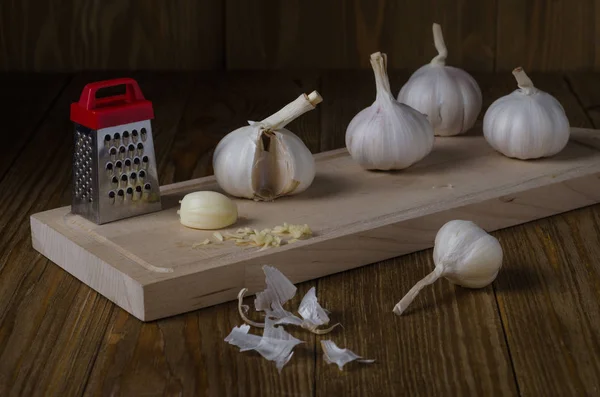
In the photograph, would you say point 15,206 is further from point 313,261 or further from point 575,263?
point 575,263

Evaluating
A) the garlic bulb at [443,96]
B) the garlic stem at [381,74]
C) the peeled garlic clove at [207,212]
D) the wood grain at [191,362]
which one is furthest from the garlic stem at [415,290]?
the garlic bulb at [443,96]

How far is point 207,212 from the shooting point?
50.2 inches

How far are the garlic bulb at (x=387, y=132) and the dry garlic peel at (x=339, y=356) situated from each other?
1.51ft

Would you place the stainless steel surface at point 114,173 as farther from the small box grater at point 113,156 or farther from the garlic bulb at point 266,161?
the garlic bulb at point 266,161

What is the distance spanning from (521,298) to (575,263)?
0.46ft

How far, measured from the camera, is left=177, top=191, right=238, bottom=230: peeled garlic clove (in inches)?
50.2

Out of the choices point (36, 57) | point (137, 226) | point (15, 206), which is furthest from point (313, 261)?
point (36, 57)

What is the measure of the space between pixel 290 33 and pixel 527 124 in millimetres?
955

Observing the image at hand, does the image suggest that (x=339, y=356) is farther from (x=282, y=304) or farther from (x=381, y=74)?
(x=381, y=74)

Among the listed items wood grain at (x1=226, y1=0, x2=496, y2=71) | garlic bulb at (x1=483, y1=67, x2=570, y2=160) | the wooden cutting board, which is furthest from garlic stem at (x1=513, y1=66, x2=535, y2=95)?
wood grain at (x1=226, y1=0, x2=496, y2=71)

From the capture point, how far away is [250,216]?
134 cm

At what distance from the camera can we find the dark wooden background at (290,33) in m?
2.32

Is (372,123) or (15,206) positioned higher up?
(372,123)

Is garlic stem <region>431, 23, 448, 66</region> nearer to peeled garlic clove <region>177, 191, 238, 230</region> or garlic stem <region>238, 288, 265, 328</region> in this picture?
peeled garlic clove <region>177, 191, 238, 230</region>
